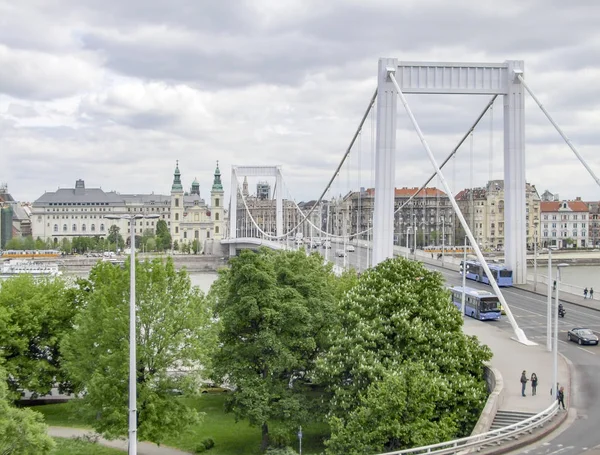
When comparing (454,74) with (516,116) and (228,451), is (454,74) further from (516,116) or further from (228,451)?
(228,451)

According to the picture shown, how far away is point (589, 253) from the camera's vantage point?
17150 cm

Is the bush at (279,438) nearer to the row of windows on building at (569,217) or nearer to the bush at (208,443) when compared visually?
the bush at (208,443)

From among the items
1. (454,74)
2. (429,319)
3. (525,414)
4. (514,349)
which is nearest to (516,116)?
(454,74)

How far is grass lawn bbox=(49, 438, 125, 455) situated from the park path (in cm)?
38

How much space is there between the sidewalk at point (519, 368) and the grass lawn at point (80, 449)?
50.7 feet

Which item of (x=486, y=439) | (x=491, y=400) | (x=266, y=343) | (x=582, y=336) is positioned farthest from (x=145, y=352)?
(x=582, y=336)

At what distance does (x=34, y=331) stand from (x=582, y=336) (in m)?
26.5

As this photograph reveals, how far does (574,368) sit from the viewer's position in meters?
35.4

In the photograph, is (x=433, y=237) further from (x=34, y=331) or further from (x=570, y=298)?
(x=34, y=331)

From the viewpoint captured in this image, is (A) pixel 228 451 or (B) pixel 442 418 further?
(A) pixel 228 451

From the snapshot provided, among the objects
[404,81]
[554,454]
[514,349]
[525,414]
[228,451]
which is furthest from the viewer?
[404,81]

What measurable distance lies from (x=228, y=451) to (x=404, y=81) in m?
26.0

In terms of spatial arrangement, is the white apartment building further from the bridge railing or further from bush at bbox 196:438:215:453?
the bridge railing

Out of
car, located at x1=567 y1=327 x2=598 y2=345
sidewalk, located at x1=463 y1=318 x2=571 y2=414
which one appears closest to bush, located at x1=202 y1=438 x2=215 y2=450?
sidewalk, located at x1=463 y1=318 x2=571 y2=414
